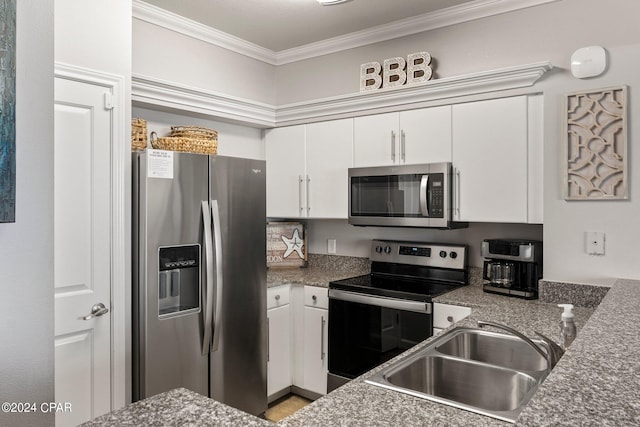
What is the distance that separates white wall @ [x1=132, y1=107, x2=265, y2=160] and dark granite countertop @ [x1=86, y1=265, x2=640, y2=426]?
2308mm

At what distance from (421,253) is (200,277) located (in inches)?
58.3

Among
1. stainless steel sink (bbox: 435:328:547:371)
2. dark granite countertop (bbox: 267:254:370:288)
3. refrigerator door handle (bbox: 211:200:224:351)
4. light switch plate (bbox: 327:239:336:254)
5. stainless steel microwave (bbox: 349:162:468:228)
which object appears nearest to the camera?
stainless steel sink (bbox: 435:328:547:371)

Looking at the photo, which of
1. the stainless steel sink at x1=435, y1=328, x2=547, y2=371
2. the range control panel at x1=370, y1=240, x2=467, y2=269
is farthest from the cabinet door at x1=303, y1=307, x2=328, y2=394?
the stainless steel sink at x1=435, y1=328, x2=547, y2=371

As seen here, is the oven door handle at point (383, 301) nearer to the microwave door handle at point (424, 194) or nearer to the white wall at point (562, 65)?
the microwave door handle at point (424, 194)

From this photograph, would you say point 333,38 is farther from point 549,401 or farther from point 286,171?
point 549,401

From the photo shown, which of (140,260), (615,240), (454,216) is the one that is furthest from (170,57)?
(615,240)

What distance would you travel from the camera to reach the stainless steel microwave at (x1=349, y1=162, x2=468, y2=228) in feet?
9.06

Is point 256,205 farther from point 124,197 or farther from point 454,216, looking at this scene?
point 454,216

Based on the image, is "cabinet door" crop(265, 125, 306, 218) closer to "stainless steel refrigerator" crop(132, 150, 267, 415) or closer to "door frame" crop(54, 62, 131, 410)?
"stainless steel refrigerator" crop(132, 150, 267, 415)

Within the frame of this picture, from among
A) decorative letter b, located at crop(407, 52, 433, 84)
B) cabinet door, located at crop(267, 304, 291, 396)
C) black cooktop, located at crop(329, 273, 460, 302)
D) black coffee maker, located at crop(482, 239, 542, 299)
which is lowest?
cabinet door, located at crop(267, 304, 291, 396)

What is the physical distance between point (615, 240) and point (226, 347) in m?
2.13

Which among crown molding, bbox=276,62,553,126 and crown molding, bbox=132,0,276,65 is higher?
crown molding, bbox=132,0,276,65

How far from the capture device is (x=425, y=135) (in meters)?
2.88

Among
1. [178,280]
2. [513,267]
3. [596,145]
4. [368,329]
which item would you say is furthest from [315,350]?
[596,145]
